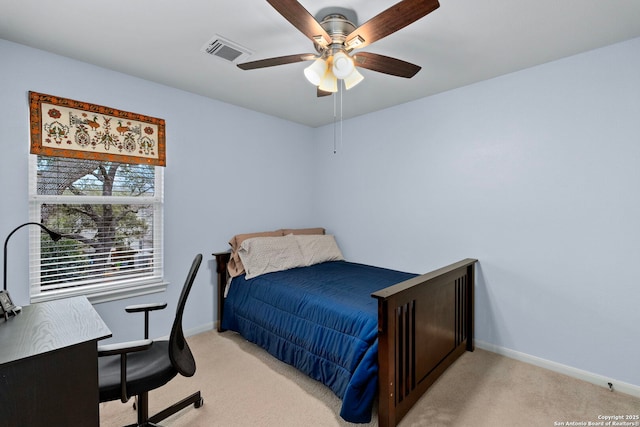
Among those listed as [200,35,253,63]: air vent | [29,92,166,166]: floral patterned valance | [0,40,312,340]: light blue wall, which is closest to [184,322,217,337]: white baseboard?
[0,40,312,340]: light blue wall

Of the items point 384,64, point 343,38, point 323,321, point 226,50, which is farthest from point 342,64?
point 323,321

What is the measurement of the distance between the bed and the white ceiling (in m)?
1.55

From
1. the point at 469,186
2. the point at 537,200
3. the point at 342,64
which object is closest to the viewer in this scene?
the point at 342,64

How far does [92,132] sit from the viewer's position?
234 centimetres

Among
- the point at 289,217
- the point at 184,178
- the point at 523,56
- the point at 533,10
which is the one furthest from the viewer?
the point at 289,217

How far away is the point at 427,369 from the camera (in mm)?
2086

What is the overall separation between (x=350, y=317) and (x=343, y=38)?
5.43 feet

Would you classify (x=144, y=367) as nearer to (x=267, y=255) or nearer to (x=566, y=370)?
(x=267, y=255)

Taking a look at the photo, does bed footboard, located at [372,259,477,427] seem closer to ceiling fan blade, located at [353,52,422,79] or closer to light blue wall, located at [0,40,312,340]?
ceiling fan blade, located at [353,52,422,79]

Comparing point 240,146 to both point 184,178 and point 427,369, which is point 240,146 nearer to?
point 184,178

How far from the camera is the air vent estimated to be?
203 cm

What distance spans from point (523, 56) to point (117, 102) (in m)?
3.11

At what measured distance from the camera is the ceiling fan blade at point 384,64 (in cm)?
173

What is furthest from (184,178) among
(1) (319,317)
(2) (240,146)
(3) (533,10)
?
(3) (533,10)
